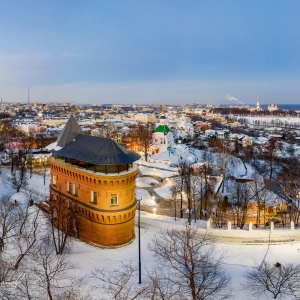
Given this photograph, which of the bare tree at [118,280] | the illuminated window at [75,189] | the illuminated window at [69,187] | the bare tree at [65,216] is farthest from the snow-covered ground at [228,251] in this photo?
the illuminated window at [69,187]

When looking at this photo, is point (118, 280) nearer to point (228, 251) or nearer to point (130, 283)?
point (130, 283)

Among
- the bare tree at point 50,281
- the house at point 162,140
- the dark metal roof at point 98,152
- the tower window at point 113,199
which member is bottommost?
the bare tree at point 50,281

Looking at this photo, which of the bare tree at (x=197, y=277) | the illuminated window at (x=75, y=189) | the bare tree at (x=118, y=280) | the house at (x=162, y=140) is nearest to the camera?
the bare tree at (x=197, y=277)

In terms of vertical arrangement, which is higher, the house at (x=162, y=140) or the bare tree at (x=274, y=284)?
the house at (x=162, y=140)

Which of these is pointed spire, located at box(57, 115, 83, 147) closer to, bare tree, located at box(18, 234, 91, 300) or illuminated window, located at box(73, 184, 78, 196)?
illuminated window, located at box(73, 184, 78, 196)

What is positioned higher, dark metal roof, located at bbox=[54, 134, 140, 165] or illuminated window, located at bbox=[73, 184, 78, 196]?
dark metal roof, located at bbox=[54, 134, 140, 165]

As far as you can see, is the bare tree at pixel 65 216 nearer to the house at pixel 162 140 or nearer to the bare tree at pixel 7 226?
the bare tree at pixel 7 226

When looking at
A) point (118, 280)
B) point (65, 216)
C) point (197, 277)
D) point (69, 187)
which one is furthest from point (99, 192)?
point (197, 277)

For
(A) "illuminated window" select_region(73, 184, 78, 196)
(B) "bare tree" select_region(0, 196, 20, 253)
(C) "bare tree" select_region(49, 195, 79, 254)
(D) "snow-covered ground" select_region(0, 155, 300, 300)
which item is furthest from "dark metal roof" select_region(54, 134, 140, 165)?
(D) "snow-covered ground" select_region(0, 155, 300, 300)
